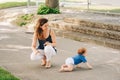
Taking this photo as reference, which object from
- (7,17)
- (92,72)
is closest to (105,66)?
(92,72)

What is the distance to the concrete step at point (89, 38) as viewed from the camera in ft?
40.0

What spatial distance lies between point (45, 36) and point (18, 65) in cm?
102

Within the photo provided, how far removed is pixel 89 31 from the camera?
14.0 metres

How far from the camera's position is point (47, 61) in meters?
9.52

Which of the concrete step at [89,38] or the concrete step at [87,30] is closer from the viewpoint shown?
the concrete step at [89,38]

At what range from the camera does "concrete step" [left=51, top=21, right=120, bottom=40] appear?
12933mm

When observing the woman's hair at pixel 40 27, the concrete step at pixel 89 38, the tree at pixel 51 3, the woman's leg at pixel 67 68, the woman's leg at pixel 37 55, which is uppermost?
the woman's hair at pixel 40 27

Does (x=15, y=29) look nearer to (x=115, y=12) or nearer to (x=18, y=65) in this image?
(x=115, y=12)

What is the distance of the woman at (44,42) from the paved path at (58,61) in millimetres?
297

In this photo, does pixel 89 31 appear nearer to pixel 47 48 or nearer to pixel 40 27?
pixel 40 27

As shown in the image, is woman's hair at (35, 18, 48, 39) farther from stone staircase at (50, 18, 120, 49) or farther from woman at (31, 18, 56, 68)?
stone staircase at (50, 18, 120, 49)

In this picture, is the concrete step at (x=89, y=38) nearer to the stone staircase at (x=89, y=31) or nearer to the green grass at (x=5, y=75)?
the stone staircase at (x=89, y=31)

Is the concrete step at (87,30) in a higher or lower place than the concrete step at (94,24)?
lower

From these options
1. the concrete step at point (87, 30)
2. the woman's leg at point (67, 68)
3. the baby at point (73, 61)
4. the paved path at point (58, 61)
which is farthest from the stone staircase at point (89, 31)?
the woman's leg at point (67, 68)
